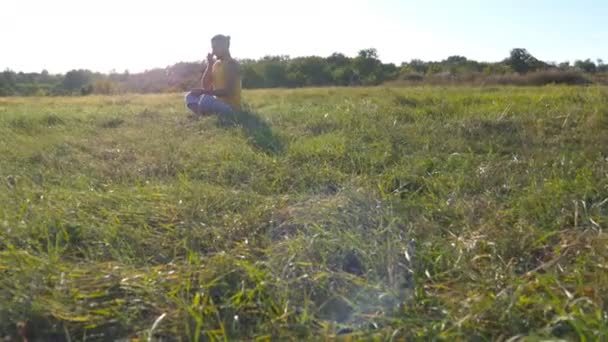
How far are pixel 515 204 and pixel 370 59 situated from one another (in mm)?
27632

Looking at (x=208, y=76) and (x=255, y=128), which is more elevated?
(x=208, y=76)

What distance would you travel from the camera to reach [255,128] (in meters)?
5.28

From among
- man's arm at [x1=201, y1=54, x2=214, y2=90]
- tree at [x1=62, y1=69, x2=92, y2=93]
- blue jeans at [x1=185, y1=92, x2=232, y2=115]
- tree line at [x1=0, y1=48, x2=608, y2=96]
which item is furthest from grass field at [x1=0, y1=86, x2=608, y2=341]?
tree at [x1=62, y1=69, x2=92, y2=93]

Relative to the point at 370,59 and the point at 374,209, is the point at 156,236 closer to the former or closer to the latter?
the point at 374,209

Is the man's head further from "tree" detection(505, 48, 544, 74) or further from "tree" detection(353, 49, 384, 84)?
"tree" detection(505, 48, 544, 74)

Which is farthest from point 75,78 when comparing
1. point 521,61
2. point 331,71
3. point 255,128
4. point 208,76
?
point 255,128

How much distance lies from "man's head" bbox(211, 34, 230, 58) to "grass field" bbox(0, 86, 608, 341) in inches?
78.3

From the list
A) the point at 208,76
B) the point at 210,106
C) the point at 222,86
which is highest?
the point at 208,76

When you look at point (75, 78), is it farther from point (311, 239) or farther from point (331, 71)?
point (311, 239)

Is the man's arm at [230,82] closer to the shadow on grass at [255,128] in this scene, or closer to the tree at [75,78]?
the shadow on grass at [255,128]

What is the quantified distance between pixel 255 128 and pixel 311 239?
3.12 metres

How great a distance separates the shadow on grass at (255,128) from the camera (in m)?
4.47

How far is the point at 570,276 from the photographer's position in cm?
196

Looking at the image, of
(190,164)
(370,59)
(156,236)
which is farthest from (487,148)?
(370,59)
